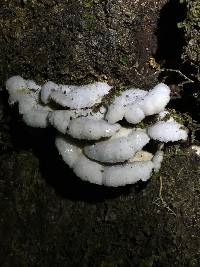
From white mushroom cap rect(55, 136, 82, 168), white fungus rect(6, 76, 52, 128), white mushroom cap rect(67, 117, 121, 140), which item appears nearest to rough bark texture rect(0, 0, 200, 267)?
white fungus rect(6, 76, 52, 128)

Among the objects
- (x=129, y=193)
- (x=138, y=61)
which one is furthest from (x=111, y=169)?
(x=138, y=61)

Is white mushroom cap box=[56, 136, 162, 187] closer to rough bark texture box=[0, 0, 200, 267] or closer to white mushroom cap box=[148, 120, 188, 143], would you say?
white mushroom cap box=[148, 120, 188, 143]

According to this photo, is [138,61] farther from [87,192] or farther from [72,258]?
[72,258]

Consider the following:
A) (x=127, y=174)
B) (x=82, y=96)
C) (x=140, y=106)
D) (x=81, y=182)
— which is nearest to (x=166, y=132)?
(x=140, y=106)

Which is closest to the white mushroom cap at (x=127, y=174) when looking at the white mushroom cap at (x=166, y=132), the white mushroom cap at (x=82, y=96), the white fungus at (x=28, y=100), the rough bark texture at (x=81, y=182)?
the white mushroom cap at (x=166, y=132)

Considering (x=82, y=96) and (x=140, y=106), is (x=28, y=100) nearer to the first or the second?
(x=82, y=96)

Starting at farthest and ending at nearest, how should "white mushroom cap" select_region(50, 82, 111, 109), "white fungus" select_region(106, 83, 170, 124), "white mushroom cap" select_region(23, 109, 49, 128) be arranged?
"white mushroom cap" select_region(23, 109, 49, 128), "white mushroom cap" select_region(50, 82, 111, 109), "white fungus" select_region(106, 83, 170, 124)
